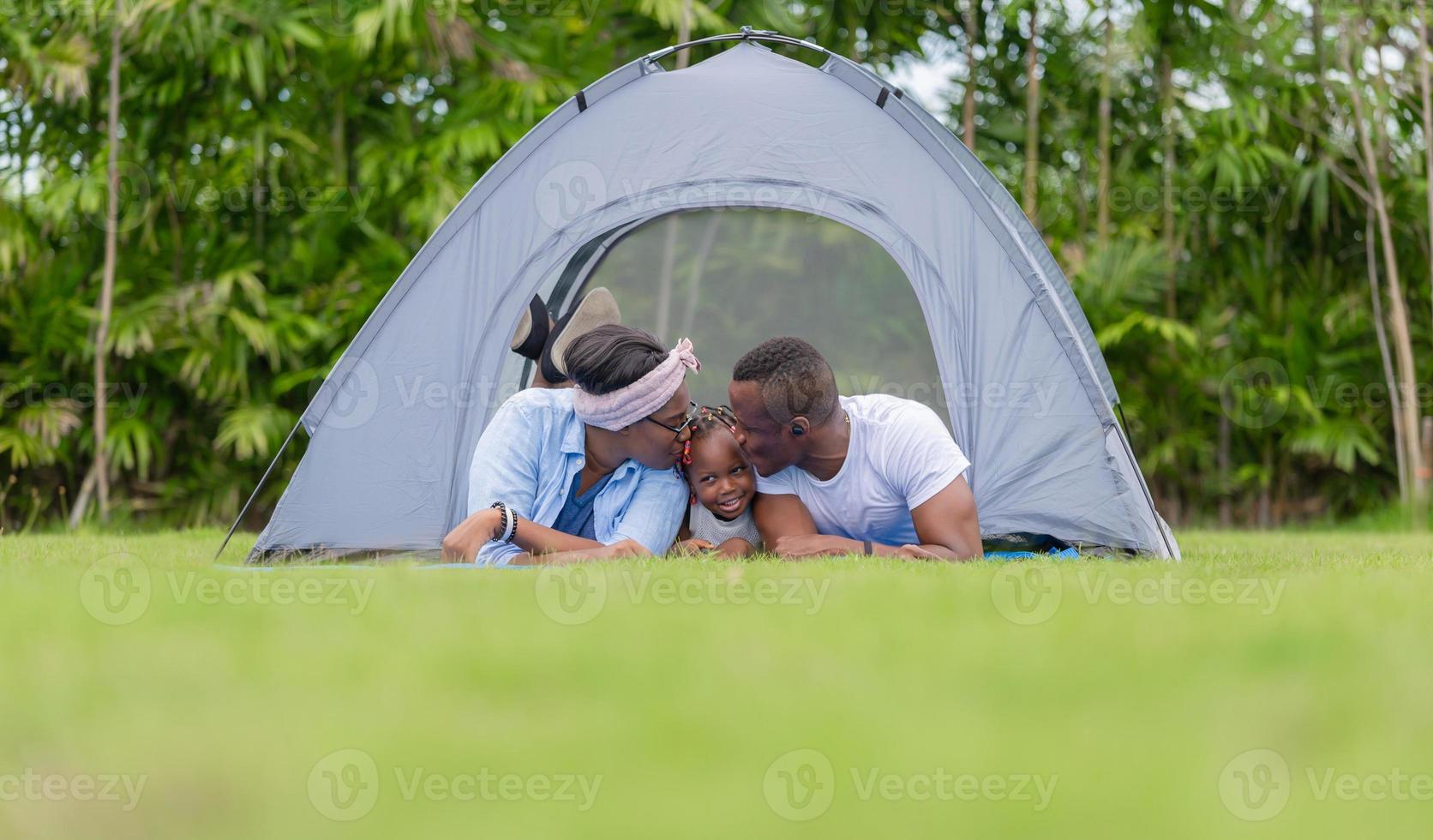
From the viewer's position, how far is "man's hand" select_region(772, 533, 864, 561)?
12.2 feet

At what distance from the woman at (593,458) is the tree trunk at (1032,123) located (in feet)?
12.4

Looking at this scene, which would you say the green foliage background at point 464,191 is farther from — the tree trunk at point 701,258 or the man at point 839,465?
the man at point 839,465

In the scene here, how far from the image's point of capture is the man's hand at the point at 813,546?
3.72 meters

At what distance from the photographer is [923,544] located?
372 centimetres

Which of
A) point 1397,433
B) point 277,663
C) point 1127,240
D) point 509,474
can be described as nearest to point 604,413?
point 509,474

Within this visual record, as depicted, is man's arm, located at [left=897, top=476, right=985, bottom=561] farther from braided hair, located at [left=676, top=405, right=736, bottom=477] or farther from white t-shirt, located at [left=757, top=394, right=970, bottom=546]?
braided hair, located at [left=676, top=405, right=736, bottom=477]

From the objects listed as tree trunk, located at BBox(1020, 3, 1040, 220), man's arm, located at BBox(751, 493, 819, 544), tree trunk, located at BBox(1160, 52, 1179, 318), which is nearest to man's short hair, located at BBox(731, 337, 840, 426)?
man's arm, located at BBox(751, 493, 819, 544)

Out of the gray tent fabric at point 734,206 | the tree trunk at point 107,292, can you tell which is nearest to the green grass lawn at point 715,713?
the gray tent fabric at point 734,206

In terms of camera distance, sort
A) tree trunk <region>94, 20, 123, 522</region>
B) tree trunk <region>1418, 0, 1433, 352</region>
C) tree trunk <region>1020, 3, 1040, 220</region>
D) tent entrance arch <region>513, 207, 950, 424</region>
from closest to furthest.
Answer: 1. tent entrance arch <region>513, 207, 950, 424</region>
2. tree trunk <region>94, 20, 123, 522</region>
3. tree trunk <region>1418, 0, 1433, 352</region>
4. tree trunk <region>1020, 3, 1040, 220</region>

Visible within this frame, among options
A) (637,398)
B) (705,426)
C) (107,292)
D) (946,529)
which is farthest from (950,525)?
(107,292)

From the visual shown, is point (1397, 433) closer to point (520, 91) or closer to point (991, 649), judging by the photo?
point (520, 91)

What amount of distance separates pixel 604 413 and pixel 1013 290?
4.60ft

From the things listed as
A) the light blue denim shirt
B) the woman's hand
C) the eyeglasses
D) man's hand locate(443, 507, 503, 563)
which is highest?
the eyeglasses

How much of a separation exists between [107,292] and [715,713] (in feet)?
17.6
